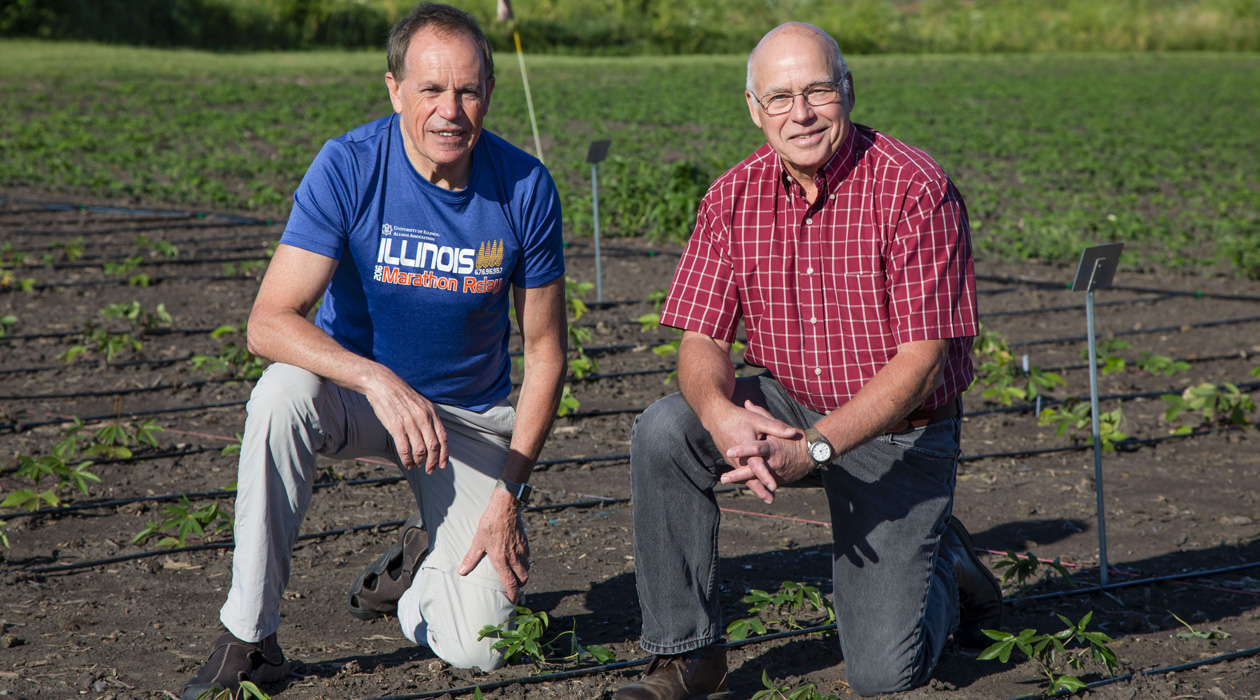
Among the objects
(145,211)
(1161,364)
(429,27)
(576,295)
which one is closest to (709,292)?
(429,27)

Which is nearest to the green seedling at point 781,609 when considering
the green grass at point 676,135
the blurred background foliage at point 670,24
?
the green grass at point 676,135

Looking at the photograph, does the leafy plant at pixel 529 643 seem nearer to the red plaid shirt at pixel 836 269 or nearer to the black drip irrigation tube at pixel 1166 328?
the red plaid shirt at pixel 836 269

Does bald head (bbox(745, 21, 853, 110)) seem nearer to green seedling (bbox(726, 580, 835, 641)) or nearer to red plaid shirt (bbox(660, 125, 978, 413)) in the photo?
red plaid shirt (bbox(660, 125, 978, 413))

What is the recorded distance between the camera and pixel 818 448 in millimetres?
2059

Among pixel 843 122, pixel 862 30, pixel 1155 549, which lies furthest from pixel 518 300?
pixel 862 30

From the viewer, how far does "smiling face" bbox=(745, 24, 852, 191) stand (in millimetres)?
2193

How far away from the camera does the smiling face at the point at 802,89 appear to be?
2193 millimetres

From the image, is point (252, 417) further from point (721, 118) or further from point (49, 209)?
point (721, 118)

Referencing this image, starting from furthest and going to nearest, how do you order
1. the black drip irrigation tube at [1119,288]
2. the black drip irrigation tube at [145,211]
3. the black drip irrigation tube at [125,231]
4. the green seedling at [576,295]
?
the black drip irrigation tube at [145,211], the black drip irrigation tube at [125,231], the black drip irrigation tube at [1119,288], the green seedling at [576,295]

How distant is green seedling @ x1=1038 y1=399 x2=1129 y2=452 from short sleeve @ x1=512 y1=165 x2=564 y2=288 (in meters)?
2.23

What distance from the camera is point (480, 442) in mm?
2627

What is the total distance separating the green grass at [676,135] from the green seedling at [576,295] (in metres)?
1.69

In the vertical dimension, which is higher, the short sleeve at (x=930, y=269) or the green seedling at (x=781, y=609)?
the short sleeve at (x=930, y=269)

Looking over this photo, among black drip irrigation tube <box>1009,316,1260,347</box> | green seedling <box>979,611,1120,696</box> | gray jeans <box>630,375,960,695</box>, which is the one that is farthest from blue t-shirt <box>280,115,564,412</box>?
black drip irrigation tube <box>1009,316,1260,347</box>
